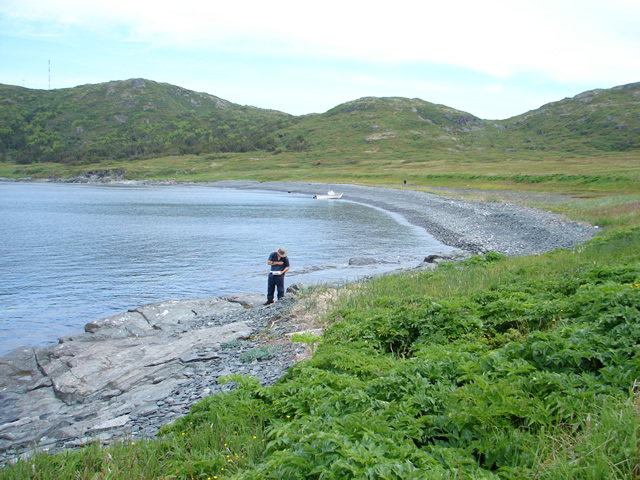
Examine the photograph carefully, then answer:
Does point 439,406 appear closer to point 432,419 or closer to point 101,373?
point 432,419

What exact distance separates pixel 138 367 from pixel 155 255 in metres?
19.1

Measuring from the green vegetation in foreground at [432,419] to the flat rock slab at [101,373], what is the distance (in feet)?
10.3

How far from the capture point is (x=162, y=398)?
28.1ft

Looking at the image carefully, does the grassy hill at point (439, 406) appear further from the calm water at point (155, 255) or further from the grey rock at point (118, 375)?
the calm water at point (155, 255)

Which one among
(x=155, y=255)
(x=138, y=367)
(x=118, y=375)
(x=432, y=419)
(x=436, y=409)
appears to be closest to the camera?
(x=432, y=419)

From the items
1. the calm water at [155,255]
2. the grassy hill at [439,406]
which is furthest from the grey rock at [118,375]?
the calm water at [155,255]

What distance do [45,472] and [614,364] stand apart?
6442 millimetres

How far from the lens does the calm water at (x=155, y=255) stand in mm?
18234

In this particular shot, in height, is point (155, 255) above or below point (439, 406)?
below

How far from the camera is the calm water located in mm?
18234

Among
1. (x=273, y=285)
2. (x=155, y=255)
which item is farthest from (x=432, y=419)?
(x=155, y=255)

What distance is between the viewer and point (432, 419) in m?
4.88

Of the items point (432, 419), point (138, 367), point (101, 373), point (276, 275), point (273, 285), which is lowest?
point (101, 373)

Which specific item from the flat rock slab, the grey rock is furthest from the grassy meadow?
the flat rock slab
